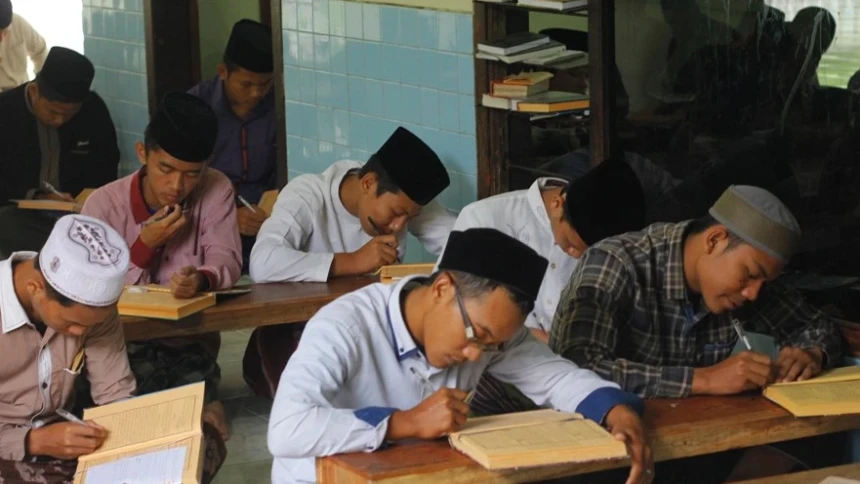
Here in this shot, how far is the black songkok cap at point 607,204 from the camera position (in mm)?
3818

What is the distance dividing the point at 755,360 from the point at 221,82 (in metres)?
4.13

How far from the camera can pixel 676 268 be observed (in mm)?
3307

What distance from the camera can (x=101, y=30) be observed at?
29.0 feet

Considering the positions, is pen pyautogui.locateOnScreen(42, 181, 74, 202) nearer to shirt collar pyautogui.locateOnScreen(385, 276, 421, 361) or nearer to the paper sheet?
the paper sheet

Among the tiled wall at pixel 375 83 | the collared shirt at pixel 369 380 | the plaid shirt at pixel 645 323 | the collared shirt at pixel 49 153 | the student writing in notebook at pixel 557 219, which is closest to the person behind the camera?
the collared shirt at pixel 369 380

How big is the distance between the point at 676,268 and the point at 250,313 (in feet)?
4.93

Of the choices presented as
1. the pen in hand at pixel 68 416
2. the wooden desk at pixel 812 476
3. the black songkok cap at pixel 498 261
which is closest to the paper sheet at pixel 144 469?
the pen in hand at pixel 68 416

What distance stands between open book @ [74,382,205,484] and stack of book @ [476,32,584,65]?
2.32 m

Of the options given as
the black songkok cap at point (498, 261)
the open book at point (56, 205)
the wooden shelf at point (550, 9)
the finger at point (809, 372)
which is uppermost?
the wooden shelf at point (550, 9)

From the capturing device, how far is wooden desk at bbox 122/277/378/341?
3.96 metres

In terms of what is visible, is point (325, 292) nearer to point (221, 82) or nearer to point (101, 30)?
point (221, 82)

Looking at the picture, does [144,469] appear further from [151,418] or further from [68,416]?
[68,416]

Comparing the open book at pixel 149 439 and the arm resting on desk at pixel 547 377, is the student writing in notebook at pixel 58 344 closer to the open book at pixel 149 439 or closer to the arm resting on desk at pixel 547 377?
the open book at pixel 149 439

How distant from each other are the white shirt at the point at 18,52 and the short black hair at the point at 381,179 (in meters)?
5.03
